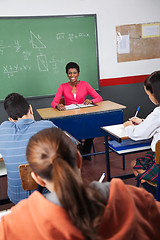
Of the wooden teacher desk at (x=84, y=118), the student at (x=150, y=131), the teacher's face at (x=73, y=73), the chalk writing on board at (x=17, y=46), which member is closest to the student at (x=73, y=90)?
the teacher's face at (x=73, y=73)

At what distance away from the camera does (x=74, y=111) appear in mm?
3010

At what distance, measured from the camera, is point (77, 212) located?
577 millimetres

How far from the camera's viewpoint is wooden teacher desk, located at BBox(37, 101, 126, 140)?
286 centimetres

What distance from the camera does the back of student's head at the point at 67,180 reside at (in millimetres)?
580

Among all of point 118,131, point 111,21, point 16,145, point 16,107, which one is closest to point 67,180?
point 16,145

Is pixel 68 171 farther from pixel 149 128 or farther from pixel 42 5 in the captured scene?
pixel 42 5

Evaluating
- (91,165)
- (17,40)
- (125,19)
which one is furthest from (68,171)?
(125,19)

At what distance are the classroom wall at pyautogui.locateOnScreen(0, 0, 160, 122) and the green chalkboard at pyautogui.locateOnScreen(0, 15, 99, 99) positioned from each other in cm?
13

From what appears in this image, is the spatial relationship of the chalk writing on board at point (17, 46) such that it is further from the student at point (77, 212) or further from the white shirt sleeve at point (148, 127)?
the student at point (77, 212)

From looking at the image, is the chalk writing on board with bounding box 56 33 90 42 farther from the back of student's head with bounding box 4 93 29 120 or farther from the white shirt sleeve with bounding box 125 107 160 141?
the white shirt sleeve with bounding box 125 107 160 141

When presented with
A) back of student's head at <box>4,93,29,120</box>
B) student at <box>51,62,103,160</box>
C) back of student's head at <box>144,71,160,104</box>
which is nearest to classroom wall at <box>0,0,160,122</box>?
student at <box>51,62,103,160</box>

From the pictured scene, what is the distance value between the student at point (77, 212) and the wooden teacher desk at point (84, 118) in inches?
83.9

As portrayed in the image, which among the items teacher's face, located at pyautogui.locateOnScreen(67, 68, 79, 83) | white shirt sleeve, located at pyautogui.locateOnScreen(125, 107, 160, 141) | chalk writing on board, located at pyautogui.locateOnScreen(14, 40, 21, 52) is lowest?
white shirt sleeve, located at pyautogui.locateOnScreen(125, 107, 160, 141)

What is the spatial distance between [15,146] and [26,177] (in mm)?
247
